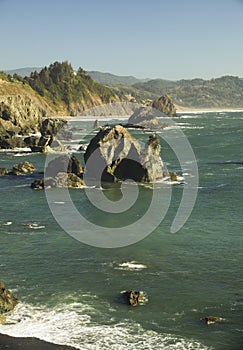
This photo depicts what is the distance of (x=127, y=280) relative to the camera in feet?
117

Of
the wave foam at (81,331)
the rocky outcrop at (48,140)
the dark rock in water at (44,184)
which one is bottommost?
the wave foam at (81,331)

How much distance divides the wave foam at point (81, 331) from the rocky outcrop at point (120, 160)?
42438mm

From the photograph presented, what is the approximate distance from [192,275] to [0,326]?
14.2 m

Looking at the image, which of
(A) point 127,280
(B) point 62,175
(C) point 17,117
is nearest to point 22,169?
(B) point 62,175

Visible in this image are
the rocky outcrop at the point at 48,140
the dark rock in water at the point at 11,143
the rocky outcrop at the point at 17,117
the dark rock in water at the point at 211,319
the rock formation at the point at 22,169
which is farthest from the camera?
the rocky outcrop at the point at 17,117

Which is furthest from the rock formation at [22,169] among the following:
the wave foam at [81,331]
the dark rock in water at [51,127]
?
the dark rock in water at [51,127]

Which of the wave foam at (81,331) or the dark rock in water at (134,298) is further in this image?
the dark rock in water at (134,298)

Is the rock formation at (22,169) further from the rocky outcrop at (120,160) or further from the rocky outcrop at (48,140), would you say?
the rocky outcrop at (48,140)

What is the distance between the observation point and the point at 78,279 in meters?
36.4

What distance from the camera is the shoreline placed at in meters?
27.0

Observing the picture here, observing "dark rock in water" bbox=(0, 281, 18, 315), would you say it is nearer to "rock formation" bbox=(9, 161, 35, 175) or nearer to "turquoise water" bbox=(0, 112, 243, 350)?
"turquoise water" bbox=(0, 112, 243, 350)

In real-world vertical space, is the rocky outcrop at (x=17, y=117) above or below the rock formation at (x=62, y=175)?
above

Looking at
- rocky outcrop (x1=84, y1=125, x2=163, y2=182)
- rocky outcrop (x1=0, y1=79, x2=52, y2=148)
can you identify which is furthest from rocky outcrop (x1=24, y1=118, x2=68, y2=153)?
rocky outcrop (x1=84, y1=125, x2=163, y2=182)

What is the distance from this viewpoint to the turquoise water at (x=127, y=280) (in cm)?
2877
